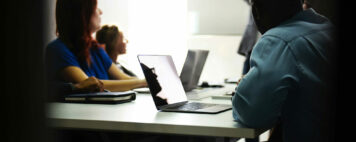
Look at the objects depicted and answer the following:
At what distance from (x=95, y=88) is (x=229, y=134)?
87 cm

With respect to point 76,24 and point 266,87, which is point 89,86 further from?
point 266,87

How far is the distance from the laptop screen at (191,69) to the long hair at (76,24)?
562mm

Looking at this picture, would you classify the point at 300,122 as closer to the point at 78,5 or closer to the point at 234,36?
the point at 78,5

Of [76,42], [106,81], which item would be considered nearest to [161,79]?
[106,81]

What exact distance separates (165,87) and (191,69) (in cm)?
79

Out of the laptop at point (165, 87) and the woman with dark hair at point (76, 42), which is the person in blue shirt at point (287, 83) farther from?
the woman with dark hair at point (76, 42)

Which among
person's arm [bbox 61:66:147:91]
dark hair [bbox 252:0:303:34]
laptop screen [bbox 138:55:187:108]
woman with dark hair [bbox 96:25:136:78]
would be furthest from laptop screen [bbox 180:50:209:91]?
woman with dark hair [bbox 96:25:136:78]

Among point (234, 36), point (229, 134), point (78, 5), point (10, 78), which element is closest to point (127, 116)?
point (229, 134)

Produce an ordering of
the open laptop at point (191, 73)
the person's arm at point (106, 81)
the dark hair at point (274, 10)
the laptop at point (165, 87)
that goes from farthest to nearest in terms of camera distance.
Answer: the open laptop at point (191, 73) → the person's arm at point (106, 81) → the laptop at point (165, 87) → the dark hair at point (274, 10)

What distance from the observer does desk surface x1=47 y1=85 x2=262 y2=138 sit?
129 cm

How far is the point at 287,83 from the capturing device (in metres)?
1.30

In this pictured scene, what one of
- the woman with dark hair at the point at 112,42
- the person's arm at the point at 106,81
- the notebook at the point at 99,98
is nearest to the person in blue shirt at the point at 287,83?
the notebook at the point at 99,98

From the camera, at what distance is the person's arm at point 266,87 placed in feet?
4.20

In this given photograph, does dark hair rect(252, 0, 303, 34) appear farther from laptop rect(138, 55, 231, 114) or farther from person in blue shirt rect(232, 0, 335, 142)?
laptop rect(138, 55, 231, 114)
